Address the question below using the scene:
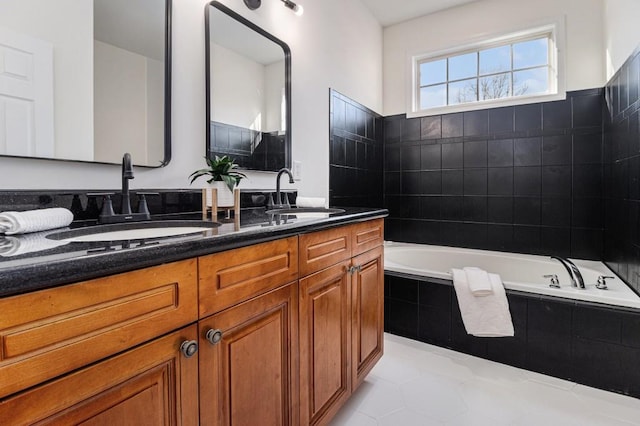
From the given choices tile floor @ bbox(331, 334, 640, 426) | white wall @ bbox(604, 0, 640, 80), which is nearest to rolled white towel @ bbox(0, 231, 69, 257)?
tile floor @ bbox(331, 334, 640, 426)

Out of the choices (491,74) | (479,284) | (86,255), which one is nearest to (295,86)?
(479,284)

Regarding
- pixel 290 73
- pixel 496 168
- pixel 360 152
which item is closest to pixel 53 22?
pixel 290 73

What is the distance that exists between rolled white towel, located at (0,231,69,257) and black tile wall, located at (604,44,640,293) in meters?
2.53

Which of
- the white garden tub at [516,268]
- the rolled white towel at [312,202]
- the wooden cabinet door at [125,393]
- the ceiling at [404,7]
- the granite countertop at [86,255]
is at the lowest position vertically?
the white garden tub at [516,268]

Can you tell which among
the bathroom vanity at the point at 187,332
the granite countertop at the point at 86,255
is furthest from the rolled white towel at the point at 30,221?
the bathroom vanity at the point at 187,332

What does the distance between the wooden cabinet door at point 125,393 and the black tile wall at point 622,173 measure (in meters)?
2.27

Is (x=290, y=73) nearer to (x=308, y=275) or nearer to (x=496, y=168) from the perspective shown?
(x=308, y=275)

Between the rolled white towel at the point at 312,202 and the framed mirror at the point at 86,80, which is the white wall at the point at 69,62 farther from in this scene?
the rolled white towel at the point at 312,202

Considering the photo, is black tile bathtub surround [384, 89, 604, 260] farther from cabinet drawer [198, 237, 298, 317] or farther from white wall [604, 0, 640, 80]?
cabinet drawer [198, 237, 298, 317]

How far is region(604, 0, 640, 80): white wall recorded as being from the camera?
6.06 feet

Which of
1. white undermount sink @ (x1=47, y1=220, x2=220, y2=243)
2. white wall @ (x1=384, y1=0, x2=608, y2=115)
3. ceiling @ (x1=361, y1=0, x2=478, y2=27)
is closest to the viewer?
white undermount sink @ (x1=47, y1=220, x2=220, y2=243)

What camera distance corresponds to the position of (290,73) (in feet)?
6.58

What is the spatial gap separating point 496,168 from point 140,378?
2.92 m

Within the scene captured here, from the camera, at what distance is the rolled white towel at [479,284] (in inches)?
76.7
